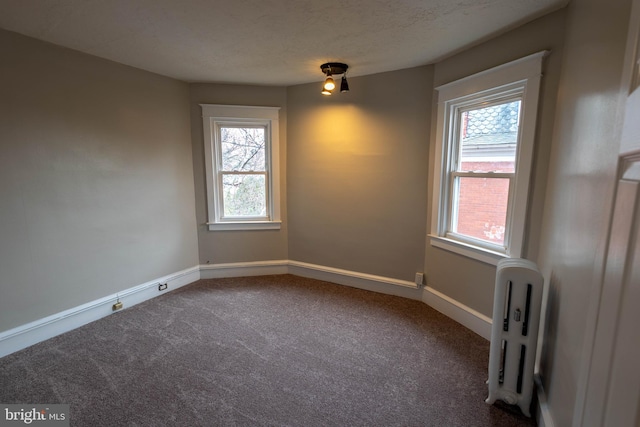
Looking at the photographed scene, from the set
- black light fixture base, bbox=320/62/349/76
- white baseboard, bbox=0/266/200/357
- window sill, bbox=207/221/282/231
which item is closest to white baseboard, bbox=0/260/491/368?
white baseboard, bbox=0/266/200/357

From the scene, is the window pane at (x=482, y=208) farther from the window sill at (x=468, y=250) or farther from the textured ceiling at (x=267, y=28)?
the textured ceiling at (x=267, y=28)

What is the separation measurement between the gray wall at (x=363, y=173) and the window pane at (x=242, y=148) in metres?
0.40

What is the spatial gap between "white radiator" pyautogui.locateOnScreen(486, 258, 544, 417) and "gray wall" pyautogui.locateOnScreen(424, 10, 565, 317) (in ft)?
2.06

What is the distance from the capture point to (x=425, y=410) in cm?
185

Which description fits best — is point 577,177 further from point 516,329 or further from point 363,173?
point 363,173

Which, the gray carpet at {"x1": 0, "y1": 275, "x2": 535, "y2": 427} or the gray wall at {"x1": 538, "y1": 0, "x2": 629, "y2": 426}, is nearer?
the gray wall at {"x1": 538, "y1": 0, "x2": 629, "y2": 426}

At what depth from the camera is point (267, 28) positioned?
216cm

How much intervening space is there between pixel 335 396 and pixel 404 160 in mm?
2273

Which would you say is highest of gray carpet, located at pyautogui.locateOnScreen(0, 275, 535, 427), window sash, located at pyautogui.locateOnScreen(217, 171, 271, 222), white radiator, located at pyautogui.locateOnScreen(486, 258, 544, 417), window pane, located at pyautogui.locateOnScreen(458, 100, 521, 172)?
window pane, located at pyautogui.locateOnScreen(458, 100, 521, 172)

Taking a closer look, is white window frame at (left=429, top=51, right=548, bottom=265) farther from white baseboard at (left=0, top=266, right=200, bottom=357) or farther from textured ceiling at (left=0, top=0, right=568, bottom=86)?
white baseboard at (left=0, top=266, right=200, bottom=357)

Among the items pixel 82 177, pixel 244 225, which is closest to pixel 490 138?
pixel 244 225

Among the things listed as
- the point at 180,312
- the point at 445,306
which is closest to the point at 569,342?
the point at 445,306

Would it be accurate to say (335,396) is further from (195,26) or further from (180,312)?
(195,26)

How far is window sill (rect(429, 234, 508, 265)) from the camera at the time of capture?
2471 mm
